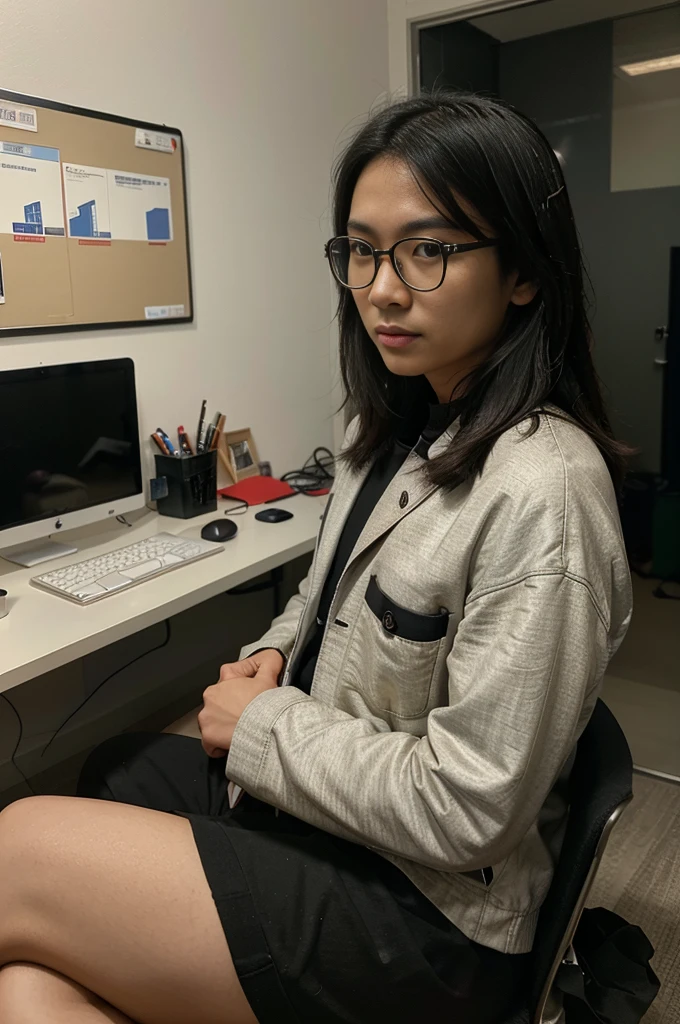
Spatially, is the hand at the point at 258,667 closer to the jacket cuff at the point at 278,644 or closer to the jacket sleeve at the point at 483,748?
the jacket cuff at the point at 278,644

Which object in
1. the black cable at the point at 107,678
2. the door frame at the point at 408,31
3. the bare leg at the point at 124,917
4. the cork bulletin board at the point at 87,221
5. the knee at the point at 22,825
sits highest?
the door frame at the point at 408,31

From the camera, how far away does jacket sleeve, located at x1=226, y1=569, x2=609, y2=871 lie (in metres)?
0.75

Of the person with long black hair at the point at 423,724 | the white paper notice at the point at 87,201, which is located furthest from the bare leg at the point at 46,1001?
the white paper notice at the point at 87,201

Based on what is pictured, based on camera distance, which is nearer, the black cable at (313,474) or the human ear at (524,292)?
the human ear at (524,292)

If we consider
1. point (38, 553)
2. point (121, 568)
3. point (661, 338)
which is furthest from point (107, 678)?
point (661, 338)

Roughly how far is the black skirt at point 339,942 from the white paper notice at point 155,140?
1.67m

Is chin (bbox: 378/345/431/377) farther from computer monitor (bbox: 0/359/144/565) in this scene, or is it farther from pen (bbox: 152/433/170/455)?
pen (bbox: 152/433/170/455)

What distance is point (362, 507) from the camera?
1181mm

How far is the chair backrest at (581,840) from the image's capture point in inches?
30.8

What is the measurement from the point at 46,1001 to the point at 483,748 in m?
0.52

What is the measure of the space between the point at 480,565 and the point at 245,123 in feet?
6.19

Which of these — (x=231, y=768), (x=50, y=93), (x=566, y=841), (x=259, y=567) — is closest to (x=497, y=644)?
(x=566, y=841)

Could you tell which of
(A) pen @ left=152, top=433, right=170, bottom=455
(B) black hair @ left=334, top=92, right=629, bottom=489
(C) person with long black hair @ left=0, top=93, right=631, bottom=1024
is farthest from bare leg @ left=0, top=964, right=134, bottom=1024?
(A) pen @ left=152, top=433, right=170, bottom=455

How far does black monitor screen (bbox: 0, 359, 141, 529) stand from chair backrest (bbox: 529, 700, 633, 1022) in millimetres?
1196
